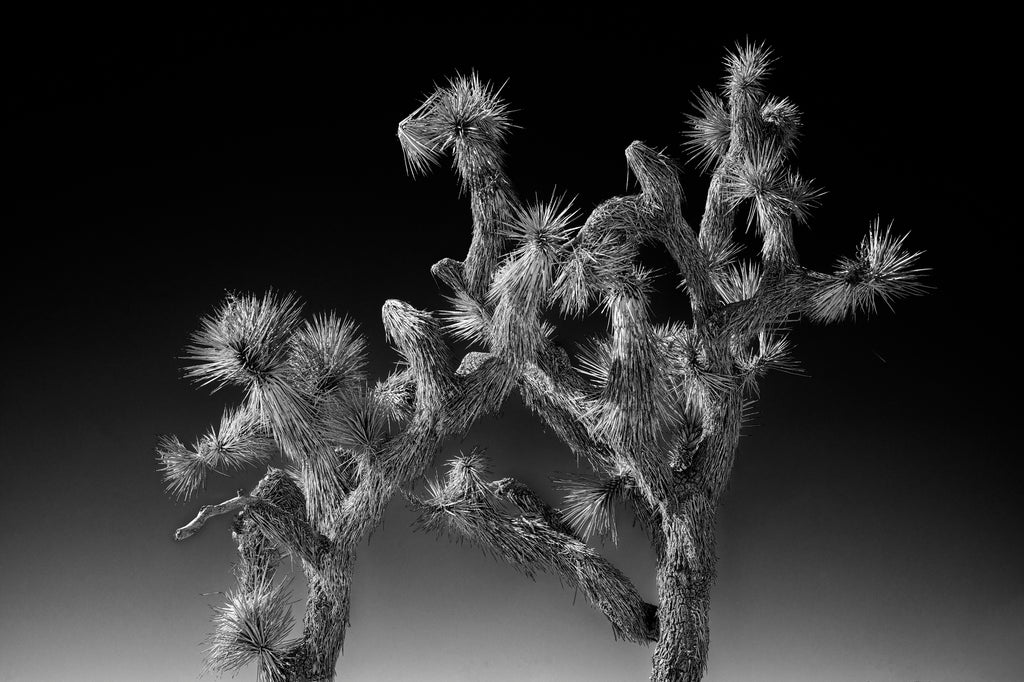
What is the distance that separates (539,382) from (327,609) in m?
1.58

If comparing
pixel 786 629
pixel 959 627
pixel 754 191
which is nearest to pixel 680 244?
pixel 754 191

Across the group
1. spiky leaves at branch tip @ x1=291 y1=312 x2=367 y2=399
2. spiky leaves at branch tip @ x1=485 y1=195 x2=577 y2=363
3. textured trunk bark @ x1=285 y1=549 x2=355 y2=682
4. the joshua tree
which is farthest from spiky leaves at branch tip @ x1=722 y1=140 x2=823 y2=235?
textured trunk bark @ x1=285 y1=549 x2=355 y2=682

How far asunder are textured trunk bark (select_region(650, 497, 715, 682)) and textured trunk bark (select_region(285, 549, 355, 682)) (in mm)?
1652

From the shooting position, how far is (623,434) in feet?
14.8

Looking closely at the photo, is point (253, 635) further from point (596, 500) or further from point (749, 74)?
point (749, 74)

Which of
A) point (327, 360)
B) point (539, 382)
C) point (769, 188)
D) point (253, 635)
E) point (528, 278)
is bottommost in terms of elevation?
point (253, 635)

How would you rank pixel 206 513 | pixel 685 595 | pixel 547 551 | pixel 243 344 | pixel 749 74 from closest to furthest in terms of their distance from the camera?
pixel 243 344, pixel 206 513, pixel 685 595, pixel 547 551, pixel 749 74

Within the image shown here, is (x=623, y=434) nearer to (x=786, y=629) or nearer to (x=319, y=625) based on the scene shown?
(x=319, y=625)

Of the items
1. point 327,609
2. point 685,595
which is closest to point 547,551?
point 685,595

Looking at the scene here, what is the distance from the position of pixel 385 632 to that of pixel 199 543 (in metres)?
1.50

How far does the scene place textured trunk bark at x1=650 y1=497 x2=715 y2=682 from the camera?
15.8ft

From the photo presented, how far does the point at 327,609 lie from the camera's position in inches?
180

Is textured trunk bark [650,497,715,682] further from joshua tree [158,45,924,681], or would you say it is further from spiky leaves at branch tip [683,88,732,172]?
spiky leaves at branch tip [683,88,732,172]

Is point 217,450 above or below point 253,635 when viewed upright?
above
